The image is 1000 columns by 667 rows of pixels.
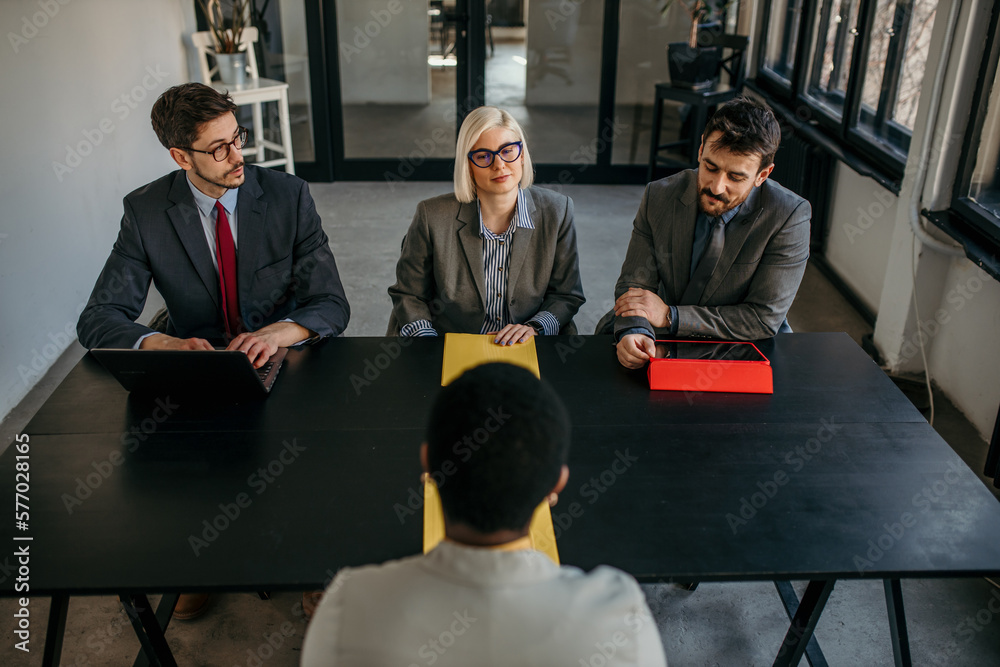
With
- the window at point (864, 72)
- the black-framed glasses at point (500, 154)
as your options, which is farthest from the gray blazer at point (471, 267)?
the window at point (864, 72)

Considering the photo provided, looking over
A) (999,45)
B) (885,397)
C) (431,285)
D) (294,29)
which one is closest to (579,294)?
(431,285)

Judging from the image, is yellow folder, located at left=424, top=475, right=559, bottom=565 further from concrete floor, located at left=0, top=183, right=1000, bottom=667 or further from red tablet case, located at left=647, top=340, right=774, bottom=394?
concrete floor, located at left=0, top=183, right=1000, bottom=667

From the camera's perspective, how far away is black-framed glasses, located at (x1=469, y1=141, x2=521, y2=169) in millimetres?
2354

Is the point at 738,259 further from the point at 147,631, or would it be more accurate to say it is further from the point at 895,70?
the point at 895,70

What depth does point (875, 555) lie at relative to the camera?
1.47m

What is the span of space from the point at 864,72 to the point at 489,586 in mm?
4120

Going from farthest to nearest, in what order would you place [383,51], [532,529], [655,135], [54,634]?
[383,51] → [655,135] → [54,634] → [532,529]

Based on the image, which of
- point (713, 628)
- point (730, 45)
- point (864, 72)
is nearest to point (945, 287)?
point (864, 72)

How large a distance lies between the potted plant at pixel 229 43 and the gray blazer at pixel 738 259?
3.90 m

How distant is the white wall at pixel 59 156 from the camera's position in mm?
3381

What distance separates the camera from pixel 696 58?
5.41 metres

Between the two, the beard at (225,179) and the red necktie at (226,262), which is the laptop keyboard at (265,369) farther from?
the beard at (225,179)

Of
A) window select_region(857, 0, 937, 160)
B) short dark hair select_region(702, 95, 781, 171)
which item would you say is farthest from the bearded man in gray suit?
window select_region(857, 0, 937, 160)

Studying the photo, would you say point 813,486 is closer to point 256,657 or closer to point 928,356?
point 256,657
